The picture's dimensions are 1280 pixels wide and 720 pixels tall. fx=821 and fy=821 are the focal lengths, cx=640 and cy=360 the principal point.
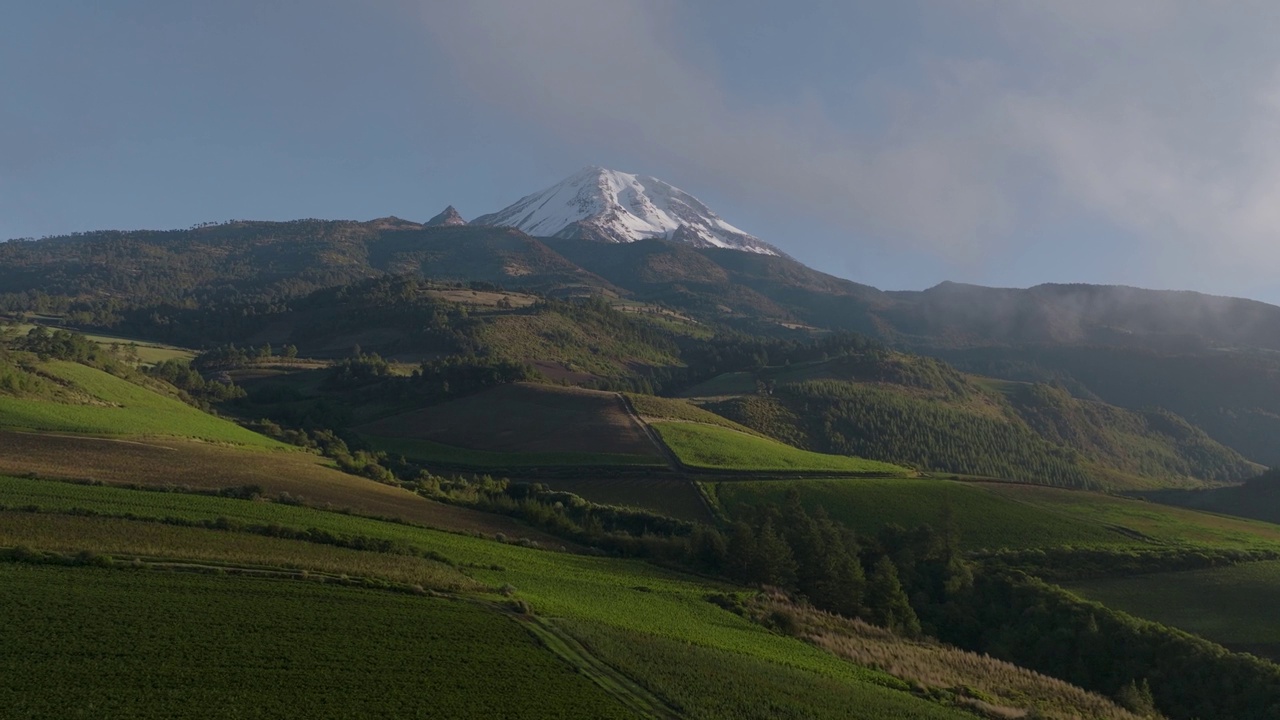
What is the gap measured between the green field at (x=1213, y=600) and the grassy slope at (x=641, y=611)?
25599 millimetres

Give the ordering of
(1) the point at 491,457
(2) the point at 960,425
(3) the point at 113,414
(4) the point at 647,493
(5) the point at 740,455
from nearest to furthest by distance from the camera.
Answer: (3) the point at 113,414, (4) the point at 647,493, (5) the point at 740,455, (1) the point at 491,457, (2) the point at 960,425

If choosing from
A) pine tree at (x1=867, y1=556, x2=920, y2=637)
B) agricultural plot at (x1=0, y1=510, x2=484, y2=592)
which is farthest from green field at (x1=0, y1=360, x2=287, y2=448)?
pine tree at (x1=867, y1=556, x2=920, y2=637)

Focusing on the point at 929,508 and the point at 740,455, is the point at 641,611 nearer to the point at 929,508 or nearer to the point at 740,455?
the point at 929,508

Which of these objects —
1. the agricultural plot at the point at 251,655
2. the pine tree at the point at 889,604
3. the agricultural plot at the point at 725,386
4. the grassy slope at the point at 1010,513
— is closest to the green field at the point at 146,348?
the agricultural plot at the point at 725,386

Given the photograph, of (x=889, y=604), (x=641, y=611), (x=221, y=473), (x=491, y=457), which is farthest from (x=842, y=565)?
(x=491, y=457)

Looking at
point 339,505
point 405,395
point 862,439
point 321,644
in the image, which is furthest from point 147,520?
point 862,439

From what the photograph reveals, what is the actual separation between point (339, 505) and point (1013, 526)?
54728 mm

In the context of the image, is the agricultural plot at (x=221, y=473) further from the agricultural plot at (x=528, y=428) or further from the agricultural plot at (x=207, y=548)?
the agricultural plot at (x=528, y=428)

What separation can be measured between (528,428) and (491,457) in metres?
9.34

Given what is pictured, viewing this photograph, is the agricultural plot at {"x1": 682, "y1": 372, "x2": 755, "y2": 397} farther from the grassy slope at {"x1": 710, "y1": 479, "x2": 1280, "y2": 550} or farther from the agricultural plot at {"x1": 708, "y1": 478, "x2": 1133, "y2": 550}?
the grassy slope at {"x1": 710, "y1": 479, "x2": 1280, "y2": 550}

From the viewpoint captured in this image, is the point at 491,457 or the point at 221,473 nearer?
the point at 221,473

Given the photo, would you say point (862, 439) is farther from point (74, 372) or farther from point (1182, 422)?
point (1182, 422)

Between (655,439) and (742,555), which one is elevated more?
(655,439)

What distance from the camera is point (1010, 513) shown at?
75000 millimetres
